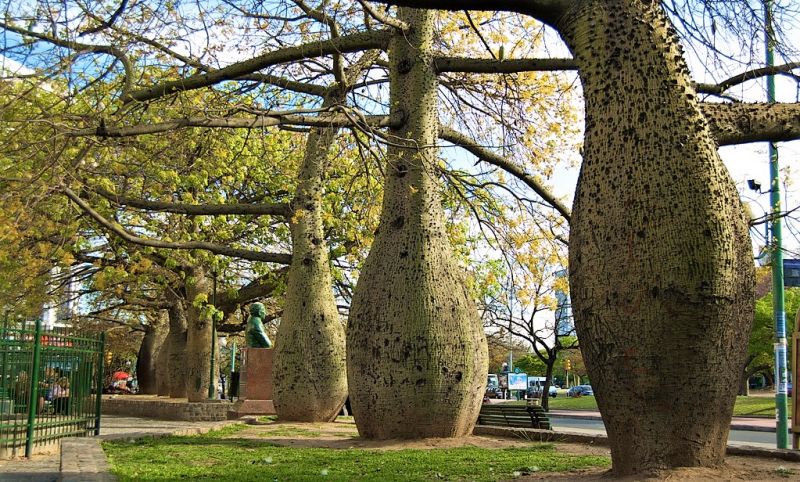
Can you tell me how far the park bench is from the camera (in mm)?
11977

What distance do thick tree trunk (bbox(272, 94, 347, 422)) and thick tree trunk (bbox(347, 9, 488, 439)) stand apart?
3.87 m

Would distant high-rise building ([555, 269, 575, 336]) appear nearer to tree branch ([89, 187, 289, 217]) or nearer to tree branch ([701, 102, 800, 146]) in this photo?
tree branch ([89, 187, 289, 217])

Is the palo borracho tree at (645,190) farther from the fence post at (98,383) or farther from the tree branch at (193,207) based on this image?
the fence post at (98,383)

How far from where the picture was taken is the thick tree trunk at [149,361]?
33.6 m

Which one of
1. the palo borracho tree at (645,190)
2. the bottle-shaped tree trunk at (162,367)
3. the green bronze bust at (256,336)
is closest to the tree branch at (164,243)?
the green bronze bust at (256,336)

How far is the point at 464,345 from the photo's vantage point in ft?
33.1

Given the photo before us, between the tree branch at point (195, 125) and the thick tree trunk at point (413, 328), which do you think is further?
the thick tree trunk at point (413, 328)

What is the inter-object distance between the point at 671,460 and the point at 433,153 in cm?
625

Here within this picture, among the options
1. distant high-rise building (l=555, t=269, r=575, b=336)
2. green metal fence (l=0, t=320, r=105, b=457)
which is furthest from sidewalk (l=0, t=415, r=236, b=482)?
distant high-rise building (l=555, t=269, r=575, b=336)

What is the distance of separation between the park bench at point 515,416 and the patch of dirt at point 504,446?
3.60ft

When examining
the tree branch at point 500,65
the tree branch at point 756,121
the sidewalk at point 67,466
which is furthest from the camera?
the tree branch at point 500,65

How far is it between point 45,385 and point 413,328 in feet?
16.5

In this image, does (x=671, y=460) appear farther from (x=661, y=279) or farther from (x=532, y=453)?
(x=532, y=453)

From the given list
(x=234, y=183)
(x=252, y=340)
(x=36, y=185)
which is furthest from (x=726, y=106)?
(x=234, y=183)
